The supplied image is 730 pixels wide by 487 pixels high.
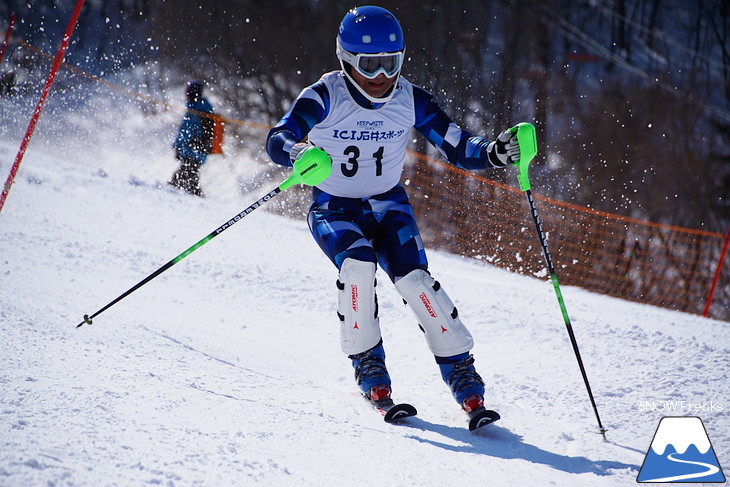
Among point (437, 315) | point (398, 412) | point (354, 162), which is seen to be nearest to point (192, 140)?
point (354, 162)

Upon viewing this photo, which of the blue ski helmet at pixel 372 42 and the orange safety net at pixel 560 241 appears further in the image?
the orange safety net at pixel 560 241

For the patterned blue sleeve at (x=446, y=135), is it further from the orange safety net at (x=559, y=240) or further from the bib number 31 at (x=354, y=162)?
the orange safety net at (x=559, y=240)

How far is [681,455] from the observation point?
2.67 m

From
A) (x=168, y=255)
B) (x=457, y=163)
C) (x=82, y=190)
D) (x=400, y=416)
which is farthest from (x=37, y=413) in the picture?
(x=82, y=190)

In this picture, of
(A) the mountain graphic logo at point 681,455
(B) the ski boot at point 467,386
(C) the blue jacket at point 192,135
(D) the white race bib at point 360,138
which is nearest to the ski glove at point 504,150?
(D) the white race bib at point 360,138

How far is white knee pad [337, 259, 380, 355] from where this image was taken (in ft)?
10.1

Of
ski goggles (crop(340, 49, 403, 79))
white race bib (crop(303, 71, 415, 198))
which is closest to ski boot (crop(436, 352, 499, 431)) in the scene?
white race bib (crop(303, 71, 415, 198))

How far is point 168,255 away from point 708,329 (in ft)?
14.2

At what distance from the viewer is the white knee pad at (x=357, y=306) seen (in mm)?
3064

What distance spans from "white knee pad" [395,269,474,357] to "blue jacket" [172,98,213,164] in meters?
7.68

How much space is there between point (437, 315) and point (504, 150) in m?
0.83

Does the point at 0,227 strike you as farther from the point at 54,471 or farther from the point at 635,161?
the point at 635,161

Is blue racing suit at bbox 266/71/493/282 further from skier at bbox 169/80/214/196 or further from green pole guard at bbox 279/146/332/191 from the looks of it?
skier at bbox 169/80/214/196

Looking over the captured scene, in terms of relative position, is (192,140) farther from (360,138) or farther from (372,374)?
(372,374)
